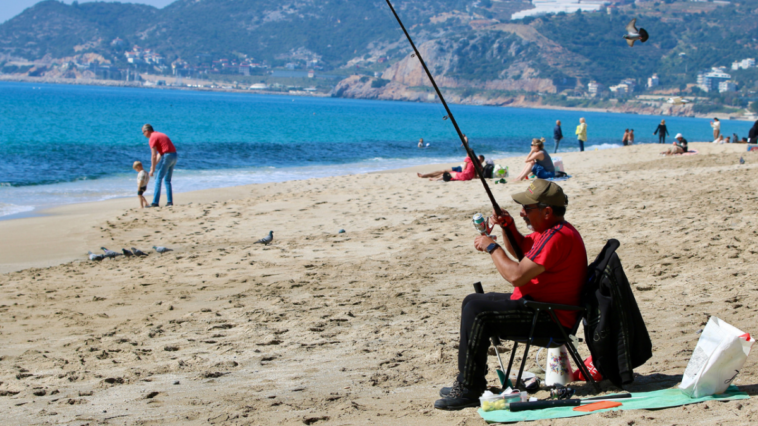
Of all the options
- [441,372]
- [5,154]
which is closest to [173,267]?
[441,372]

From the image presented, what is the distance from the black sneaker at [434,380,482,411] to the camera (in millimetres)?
3191

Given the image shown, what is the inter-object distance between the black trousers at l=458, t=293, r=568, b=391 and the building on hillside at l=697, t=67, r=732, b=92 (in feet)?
502

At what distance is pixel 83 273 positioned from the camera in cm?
656

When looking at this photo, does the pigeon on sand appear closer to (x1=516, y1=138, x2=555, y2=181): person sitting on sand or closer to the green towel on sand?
the green towel on sand

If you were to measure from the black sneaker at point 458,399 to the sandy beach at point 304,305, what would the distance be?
0.05 meters

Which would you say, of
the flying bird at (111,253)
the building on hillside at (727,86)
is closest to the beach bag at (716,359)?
the flying bird at (111,253)

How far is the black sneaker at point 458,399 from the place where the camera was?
319 cm

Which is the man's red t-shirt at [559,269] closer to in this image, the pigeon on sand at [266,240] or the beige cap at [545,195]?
the beige cap at [545,195]

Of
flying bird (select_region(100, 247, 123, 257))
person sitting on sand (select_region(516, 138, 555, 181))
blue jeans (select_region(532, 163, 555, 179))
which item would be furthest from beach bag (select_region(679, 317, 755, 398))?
blue jeans (select_region(532, 163, 555, 179))

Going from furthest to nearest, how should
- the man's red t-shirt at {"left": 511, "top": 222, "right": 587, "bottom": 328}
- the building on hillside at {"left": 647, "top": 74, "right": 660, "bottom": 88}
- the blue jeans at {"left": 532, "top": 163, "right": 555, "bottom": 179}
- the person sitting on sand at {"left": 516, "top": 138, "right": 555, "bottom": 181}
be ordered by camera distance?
the building on hillside at {"left": 647, "top": 74, "right": 660, "bottom": 88}, the blue jeans at {"left": 532, "top": 163, "right": 555, "bottom": 179}, the person sitting on sand at {"left": 516, "top": 138, "right": 555, "bottom": 181}, the man's red t-shirt at {"left": 511, "top": 222, "right": 587, "bottom": 328}

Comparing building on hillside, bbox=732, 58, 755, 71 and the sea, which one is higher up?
building on hillside, bbox=732, 58, 755, 71

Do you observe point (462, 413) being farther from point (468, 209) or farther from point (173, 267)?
point (468, 209)

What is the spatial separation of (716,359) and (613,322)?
47cm

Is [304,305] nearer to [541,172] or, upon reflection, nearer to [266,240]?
[266,240]
